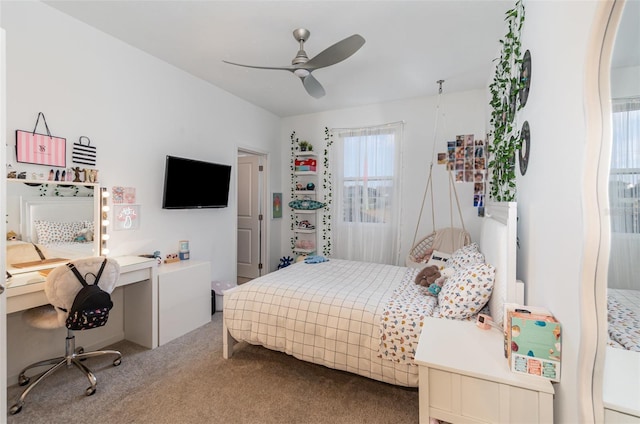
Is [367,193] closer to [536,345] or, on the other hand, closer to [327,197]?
[327,197]

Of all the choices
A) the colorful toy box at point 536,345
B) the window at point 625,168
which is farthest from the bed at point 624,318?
the colorful toy box at point 536,345

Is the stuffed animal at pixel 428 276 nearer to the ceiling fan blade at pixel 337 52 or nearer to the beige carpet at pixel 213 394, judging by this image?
the beige carpet at pixel 213 394

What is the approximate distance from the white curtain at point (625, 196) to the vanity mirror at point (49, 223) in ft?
9.88

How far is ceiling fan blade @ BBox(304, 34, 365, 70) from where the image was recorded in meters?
1.97

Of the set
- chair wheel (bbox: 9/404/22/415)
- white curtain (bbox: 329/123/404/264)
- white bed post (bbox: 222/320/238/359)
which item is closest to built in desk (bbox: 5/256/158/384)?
chair wheel (bbox: 9/404/22/415)

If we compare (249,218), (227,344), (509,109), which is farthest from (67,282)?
(509,109)

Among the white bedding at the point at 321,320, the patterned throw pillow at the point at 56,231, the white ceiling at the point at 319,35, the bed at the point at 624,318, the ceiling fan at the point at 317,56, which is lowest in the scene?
the white bedding at the point at 321,320

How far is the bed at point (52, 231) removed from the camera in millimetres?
2051

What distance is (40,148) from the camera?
83.8 inches

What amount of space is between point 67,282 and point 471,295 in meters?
2.58

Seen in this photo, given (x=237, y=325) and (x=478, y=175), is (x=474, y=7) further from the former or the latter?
(x=237, y=325)

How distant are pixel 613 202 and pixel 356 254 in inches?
145

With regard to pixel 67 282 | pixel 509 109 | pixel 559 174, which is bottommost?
pixel 67 282

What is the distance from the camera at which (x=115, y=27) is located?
8.01 feet
